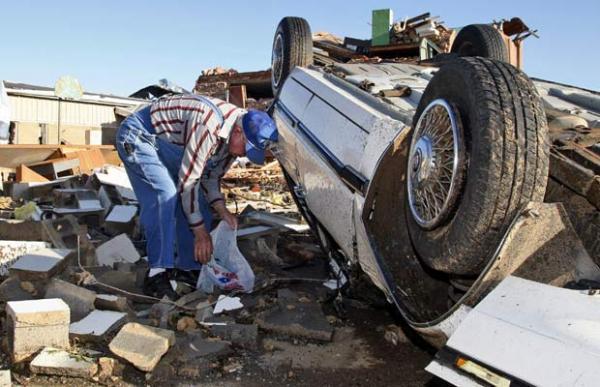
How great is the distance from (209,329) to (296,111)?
1.77m

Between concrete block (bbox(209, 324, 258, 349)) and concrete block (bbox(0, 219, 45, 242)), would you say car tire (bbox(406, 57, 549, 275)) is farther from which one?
concrete block (bbox(0, 219, 45, 242))

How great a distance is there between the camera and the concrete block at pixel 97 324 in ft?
10.7

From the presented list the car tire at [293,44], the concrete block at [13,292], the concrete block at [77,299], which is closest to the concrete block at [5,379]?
the concrete block at [77,299]

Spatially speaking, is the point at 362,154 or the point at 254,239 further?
the point at 254,239

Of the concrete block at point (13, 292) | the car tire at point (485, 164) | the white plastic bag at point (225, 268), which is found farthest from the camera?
the white plastic bag at point (225, 268)

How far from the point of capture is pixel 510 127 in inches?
86.4

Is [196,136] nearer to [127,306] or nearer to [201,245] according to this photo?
[201,245]

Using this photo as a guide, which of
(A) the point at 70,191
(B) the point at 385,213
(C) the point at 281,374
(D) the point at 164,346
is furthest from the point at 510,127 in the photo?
(A) the point at 70,191

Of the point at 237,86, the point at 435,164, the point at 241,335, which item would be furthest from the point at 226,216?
the point at 237,86

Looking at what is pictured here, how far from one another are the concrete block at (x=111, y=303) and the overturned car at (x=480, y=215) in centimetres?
137

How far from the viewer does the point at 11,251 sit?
4.48 meters

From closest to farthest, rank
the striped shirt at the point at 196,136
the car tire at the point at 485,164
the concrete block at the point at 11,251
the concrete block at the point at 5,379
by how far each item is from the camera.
Answer: the car tire at the point at 485,164 → the concrete block at the point at 5,379 → the striped shirt at the point at 196,136 → the concrete block at the point at 11,251

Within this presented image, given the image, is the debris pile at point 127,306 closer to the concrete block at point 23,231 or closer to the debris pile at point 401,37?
the concrete block at point 23,231

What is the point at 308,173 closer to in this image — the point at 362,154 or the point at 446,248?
the point at 362,154
